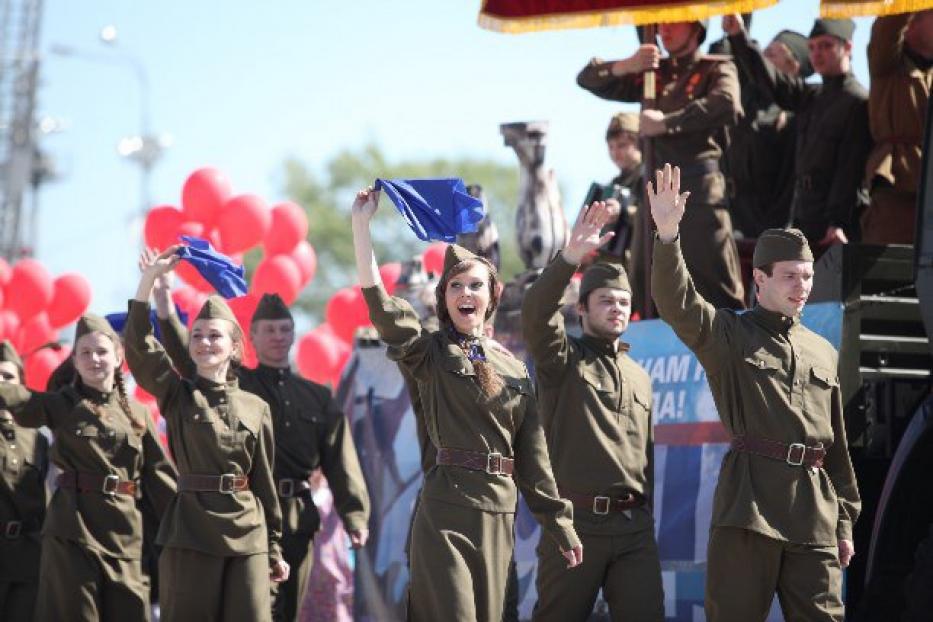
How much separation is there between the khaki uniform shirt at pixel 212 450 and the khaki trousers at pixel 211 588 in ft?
0.22

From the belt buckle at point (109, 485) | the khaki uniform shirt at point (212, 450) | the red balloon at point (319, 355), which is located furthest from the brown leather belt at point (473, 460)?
the red balloon at point (319, 355)

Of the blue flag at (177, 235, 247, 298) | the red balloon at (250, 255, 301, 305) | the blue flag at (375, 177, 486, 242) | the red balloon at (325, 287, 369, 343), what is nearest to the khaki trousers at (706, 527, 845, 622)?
the blue flag at (375, 177, 486, 242)

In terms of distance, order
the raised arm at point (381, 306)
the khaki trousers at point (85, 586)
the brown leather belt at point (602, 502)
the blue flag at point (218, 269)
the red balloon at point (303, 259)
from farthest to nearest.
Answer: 1. the red balloon at point (303, 259)
2. the blue flag at point (218, 269)
3. the khaki trousers at point (85, 586)
4. the brown leather belt at point (602, 502)
5. the raised arm at point (381, 306)

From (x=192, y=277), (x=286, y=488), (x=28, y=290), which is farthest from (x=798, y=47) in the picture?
(x=28, y=290)

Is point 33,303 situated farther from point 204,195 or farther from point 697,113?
point 697,113

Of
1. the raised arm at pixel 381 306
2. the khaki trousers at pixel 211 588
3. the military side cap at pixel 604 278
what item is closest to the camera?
the raised arm at pixel 381 306

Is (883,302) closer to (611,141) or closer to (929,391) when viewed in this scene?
(929,391)

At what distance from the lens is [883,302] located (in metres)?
7.10

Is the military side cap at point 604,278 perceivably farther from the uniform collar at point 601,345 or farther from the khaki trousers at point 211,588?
the khaki trousers at point 211,588

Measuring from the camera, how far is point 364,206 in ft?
20.7

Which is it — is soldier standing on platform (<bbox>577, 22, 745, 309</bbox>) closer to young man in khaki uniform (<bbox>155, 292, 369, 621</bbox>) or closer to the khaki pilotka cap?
young man in khaki uniform (<bbox>155, 292, 369, 621</bbox>)

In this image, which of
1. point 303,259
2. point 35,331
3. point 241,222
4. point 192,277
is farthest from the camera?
point 35,331

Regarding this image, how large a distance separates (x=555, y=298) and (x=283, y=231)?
9440mm

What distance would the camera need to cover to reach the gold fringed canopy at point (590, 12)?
7.87 m
